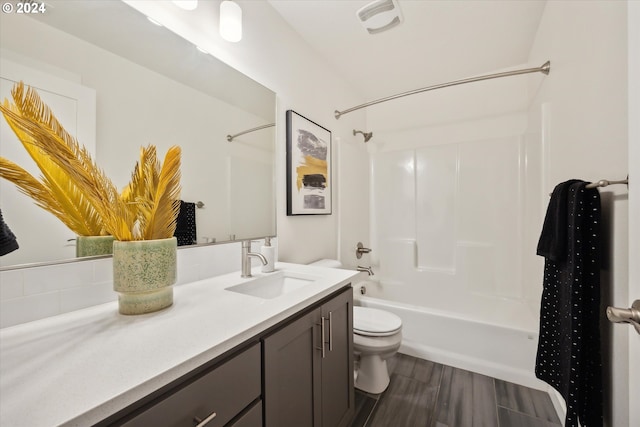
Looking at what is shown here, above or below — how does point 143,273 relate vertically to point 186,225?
below

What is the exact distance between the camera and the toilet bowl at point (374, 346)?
4.91 ft

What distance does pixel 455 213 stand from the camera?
2434 millimetres

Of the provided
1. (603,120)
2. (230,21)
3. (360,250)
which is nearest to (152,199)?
(230,21)

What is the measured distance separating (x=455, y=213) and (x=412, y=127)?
1003 millimetres

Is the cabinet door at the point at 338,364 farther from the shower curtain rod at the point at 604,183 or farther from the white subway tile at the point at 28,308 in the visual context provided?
the shower curtain rod at the point at 604,183

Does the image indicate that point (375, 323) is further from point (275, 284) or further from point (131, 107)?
point (131, 107)

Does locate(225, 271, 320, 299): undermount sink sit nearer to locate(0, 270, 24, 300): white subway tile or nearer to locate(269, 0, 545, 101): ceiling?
locate(0, 270, 24, 300): white subway tile

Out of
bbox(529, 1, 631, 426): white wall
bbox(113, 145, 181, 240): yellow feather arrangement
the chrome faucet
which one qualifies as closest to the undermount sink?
the chrome faucet

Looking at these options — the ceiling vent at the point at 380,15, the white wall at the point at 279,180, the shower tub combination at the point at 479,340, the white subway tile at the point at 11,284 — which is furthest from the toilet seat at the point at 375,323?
the ceiling vent at the point at 380,15

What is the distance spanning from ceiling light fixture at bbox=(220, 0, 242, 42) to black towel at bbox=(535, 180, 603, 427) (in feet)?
5.24

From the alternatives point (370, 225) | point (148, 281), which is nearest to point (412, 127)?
point (370, 225)

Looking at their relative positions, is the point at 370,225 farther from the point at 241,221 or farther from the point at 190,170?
the point at 190,170

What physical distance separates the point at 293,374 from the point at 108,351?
54 centimetres

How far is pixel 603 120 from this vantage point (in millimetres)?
938
